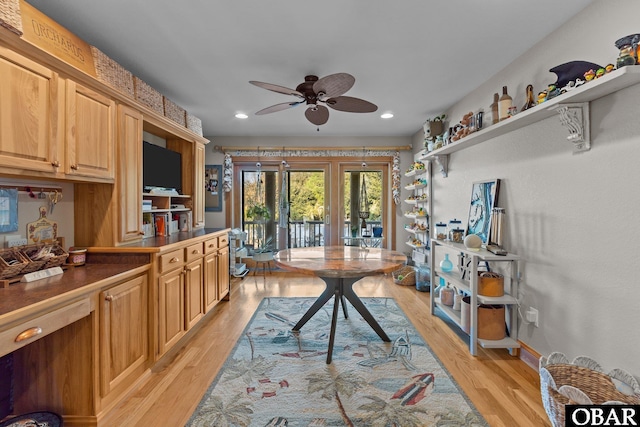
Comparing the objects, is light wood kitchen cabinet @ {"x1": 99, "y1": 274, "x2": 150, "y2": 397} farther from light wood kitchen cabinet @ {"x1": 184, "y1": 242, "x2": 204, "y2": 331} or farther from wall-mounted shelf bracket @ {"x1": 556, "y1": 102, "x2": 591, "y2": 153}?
wall-mounted shelf bracket @ {"x1": 556, "y1": 102, "x2": 591, "y2": 153}

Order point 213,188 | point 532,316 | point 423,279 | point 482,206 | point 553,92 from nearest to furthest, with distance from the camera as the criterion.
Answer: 1. point 553,92
2. point 532,316
3. point 482,206
4. point 423,279
5. point 213,188

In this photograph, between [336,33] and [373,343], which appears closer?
[336,33]

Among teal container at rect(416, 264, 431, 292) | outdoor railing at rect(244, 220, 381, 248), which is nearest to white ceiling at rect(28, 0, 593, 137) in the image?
teal container at rect(416, 264, 431, 292)

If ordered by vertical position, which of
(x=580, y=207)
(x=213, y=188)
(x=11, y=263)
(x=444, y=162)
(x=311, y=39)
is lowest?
(x=11, y=263)

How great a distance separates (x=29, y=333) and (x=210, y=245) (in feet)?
6.79

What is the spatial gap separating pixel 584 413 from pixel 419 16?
2.29 meters

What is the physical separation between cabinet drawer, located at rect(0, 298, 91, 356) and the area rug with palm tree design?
0.87m

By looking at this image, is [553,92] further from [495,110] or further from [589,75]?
[495,110]

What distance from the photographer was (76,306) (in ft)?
5.17

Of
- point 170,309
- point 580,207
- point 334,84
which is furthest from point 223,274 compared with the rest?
point 580,207

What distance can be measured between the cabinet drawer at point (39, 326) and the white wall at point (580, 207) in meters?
2.85

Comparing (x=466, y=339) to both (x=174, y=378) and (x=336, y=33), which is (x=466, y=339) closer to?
(x=174, y=378)

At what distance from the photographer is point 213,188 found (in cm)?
→ 548

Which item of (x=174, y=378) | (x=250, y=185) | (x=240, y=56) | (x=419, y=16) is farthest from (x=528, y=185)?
(x=250, y=185)
